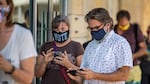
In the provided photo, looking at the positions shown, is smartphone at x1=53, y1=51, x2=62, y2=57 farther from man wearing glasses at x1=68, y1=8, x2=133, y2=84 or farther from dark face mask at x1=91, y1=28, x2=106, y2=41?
dark face mask at x1=91, y1=28, x2=106, y2=41

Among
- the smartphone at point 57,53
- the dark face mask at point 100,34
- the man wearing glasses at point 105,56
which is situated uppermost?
the dark face mask at point 100,34

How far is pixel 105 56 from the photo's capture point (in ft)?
15.4

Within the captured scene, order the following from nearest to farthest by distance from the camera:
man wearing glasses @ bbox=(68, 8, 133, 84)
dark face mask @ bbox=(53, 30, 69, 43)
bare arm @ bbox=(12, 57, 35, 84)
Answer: bare arm @ bbox=(12, 57, 35, 84) → man wearing glasses @ bbox=(68, 8, 133, 84) → dark face mask @ bbox=(53, 30, 69, 43)

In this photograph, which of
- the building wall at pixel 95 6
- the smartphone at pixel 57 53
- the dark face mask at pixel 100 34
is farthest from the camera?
the building wall at pixel 95 6

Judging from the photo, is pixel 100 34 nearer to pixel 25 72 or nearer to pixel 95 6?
pixel 25 72

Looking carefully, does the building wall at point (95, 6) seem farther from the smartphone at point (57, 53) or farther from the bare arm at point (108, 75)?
the bare arm at point (108, 75)

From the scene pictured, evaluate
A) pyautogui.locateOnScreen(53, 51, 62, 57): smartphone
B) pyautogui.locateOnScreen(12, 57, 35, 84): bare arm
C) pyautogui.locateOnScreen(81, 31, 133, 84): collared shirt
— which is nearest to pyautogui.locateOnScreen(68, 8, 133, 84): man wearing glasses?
pyautogui.locateOnScreen(81, 31, 133, 84): collared shirt

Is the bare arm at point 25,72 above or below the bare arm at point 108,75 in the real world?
above

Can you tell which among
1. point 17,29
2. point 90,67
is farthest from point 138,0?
point 17,29

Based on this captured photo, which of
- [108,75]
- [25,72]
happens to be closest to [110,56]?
[108,75]

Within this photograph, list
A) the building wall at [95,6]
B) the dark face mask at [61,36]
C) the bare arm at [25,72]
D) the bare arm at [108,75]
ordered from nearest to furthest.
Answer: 1. the bare arm at [25,72]
2. the bare arm at [108,75]
3. the dark face mask at [61,36]
4. the building wall at [95,6]

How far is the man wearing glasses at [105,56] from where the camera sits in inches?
181

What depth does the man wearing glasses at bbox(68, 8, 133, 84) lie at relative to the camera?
4590 mm

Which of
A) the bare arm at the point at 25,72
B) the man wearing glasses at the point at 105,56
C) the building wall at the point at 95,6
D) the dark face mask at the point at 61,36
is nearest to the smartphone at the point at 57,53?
the dark face mask at the point at 61,36
